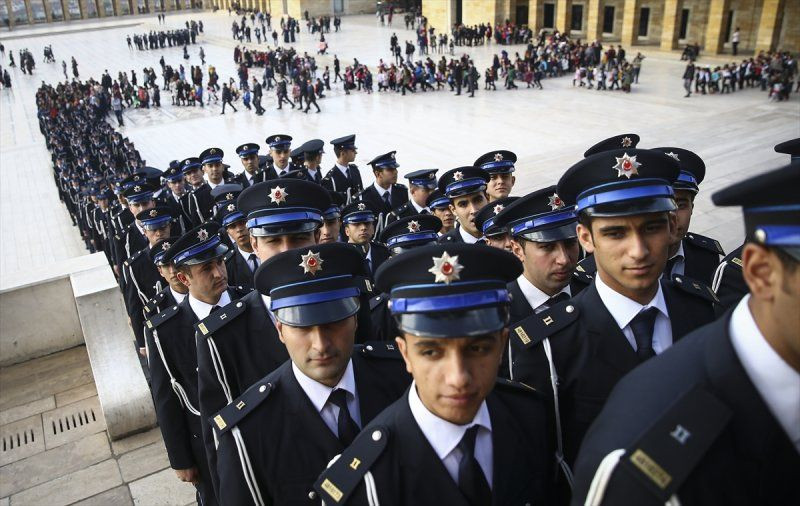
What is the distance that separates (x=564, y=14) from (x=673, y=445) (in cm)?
3842

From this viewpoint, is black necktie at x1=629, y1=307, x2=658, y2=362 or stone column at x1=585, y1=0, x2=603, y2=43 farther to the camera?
stone column at x1=585, y1=0, x2=603, y2=43

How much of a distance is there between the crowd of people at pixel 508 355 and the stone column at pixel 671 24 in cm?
3082

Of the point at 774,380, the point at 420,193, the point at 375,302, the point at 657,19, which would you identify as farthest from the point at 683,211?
the point at 657,19

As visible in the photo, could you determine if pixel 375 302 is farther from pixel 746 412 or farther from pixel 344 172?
pixel 344 172

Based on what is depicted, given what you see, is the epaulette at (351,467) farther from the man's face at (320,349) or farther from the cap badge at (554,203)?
the cap badge at (554,203)

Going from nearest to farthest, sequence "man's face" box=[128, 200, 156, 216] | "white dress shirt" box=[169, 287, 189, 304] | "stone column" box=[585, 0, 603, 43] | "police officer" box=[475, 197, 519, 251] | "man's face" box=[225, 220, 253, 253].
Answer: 1. "police officer" box=[475, 197, 519, 251]
2. "white dress shirt" box=[169, 287, 189, 304]
3. "man's face" box=[225, 220, 253, 253]
4. "man's face" box=[128, 200, 156, 216]
5. "stone column" box=[585, 0, 603, 43]

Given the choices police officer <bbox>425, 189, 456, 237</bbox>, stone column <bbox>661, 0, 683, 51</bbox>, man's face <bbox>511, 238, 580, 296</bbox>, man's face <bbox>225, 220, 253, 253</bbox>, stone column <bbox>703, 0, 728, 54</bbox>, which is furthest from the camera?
stone column <bbox>661, 0, 683, 51</bbox>

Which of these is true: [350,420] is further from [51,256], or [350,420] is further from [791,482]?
[51,256]

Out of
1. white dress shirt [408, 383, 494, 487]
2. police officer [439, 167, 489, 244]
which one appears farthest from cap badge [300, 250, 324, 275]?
police officer [439, 167, 489, 244]

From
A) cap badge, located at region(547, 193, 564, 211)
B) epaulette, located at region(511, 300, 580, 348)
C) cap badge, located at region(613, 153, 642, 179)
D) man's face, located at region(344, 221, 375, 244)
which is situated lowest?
man's face, located at region(344, 221, 375, 244)

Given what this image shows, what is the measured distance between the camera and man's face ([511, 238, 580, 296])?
322cm

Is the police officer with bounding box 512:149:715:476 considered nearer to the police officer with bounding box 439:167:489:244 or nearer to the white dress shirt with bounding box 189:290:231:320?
the white dress shirt with bounding box 189:290:231:320

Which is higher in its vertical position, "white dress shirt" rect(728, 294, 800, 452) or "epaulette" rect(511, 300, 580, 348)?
"white dress shirt" rect(728, 294, 800, 452)

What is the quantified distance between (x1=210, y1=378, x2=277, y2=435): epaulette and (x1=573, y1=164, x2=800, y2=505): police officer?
5.23 ft
